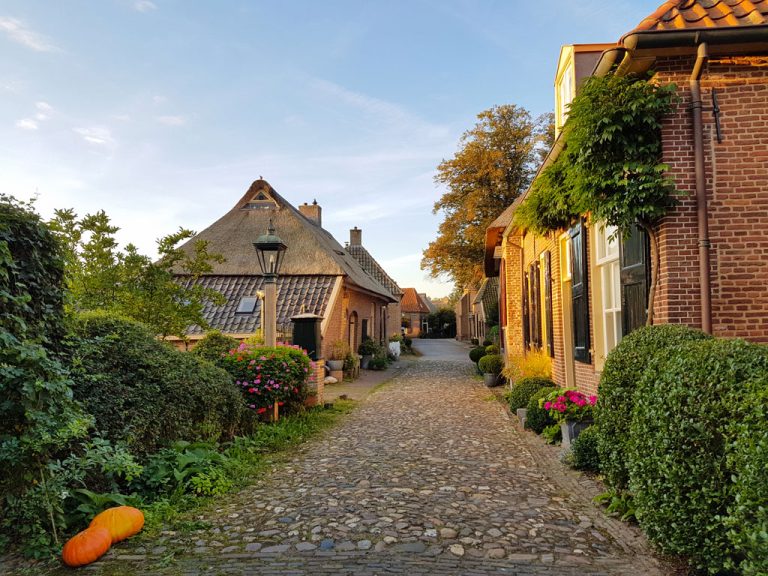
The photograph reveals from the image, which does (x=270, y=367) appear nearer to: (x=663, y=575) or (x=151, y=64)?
(x=151, y=64)

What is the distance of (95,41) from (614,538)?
7799mm

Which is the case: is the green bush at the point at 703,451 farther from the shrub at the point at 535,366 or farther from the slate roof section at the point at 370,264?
the slate roof section at the point at 370,264

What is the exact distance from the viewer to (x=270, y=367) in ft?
27.5

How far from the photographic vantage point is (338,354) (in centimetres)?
1669

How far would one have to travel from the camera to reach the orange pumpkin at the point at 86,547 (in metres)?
3.36

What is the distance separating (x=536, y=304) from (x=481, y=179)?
14.6 m

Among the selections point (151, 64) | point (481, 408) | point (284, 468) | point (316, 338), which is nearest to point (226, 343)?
point (316, 338)

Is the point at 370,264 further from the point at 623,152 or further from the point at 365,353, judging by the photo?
the point at 623,152

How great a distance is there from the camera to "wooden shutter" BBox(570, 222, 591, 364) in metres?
7.52

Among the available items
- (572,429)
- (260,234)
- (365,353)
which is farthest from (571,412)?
(365,353)

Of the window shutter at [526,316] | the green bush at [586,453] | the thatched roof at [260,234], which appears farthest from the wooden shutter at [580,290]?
the thatched roof at [260,234]

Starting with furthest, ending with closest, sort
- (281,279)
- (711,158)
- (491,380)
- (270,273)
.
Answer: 1. (281,279)
2. (491,380)
3. (270,273)
4. (711,158)

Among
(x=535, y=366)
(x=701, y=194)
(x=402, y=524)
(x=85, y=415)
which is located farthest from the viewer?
(x=535, y=366)

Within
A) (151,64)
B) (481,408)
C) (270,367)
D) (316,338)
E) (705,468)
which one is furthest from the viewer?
(316,338)
